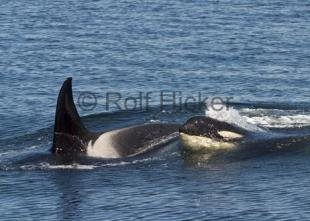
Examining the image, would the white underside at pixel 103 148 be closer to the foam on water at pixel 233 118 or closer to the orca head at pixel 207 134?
the orca head at pixel 207 134

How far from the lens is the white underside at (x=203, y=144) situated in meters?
40.7

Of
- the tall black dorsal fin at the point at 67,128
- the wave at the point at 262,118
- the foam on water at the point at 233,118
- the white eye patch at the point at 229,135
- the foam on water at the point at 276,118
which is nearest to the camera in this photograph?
the tall black dorsal fin at the point at 67,128

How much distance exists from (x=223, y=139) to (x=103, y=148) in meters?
4.95

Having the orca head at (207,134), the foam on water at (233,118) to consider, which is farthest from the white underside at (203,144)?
the foam on water at (233,118)

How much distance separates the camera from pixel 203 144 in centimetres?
4100

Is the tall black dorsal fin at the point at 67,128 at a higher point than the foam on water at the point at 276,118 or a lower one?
higher

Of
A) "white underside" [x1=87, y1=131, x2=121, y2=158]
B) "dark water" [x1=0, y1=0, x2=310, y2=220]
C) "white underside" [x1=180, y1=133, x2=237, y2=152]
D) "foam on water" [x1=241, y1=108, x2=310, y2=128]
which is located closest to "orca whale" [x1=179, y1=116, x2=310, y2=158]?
"white underside" [x1=180, y1=133, x2=237, y2=152]

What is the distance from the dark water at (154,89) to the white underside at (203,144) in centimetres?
45

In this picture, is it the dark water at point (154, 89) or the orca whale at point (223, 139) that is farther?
the orca whale at point (223, 139)

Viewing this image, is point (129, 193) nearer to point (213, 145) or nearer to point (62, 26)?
point (213, 145)

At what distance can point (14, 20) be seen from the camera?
267ft

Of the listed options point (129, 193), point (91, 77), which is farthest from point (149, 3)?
point (129, 193)

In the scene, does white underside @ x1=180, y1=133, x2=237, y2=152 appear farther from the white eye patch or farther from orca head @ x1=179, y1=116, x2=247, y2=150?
the white eye patch

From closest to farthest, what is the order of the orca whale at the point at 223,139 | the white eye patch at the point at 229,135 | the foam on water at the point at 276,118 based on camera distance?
1. the orca whale at the point at 223,139
2. the white eye patch at the point at 229,135
3. the foam on water at the point at 276,118
